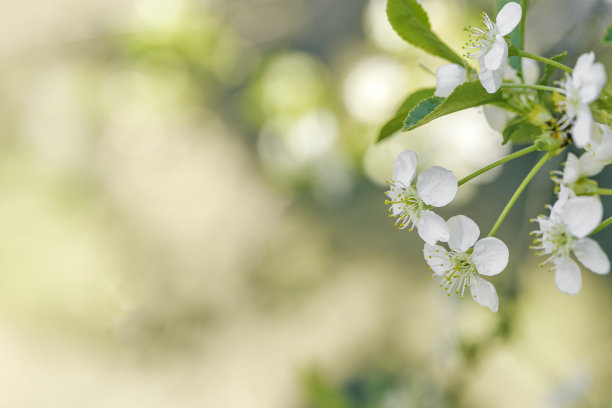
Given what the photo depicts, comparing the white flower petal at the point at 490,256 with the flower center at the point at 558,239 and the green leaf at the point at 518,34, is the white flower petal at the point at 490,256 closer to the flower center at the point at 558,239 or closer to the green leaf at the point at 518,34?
the flower center at the point at 558,239

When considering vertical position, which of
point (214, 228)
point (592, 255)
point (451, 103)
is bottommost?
point (592, 255)

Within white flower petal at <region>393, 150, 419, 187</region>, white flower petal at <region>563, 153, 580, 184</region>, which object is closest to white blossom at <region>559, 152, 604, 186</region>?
white flower petal at <region>563, 153, 580, 184</region>

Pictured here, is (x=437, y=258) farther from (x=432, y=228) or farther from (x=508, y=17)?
(x=508, y=17)

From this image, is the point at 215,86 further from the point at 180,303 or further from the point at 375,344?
the point at 375,344

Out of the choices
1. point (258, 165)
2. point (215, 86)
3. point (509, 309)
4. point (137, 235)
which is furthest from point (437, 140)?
point (137, 235)

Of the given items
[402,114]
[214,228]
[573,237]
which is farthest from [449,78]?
[214,228]

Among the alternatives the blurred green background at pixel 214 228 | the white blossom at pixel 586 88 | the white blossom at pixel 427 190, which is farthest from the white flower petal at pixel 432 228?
the blurred green background at pixel 214 228
